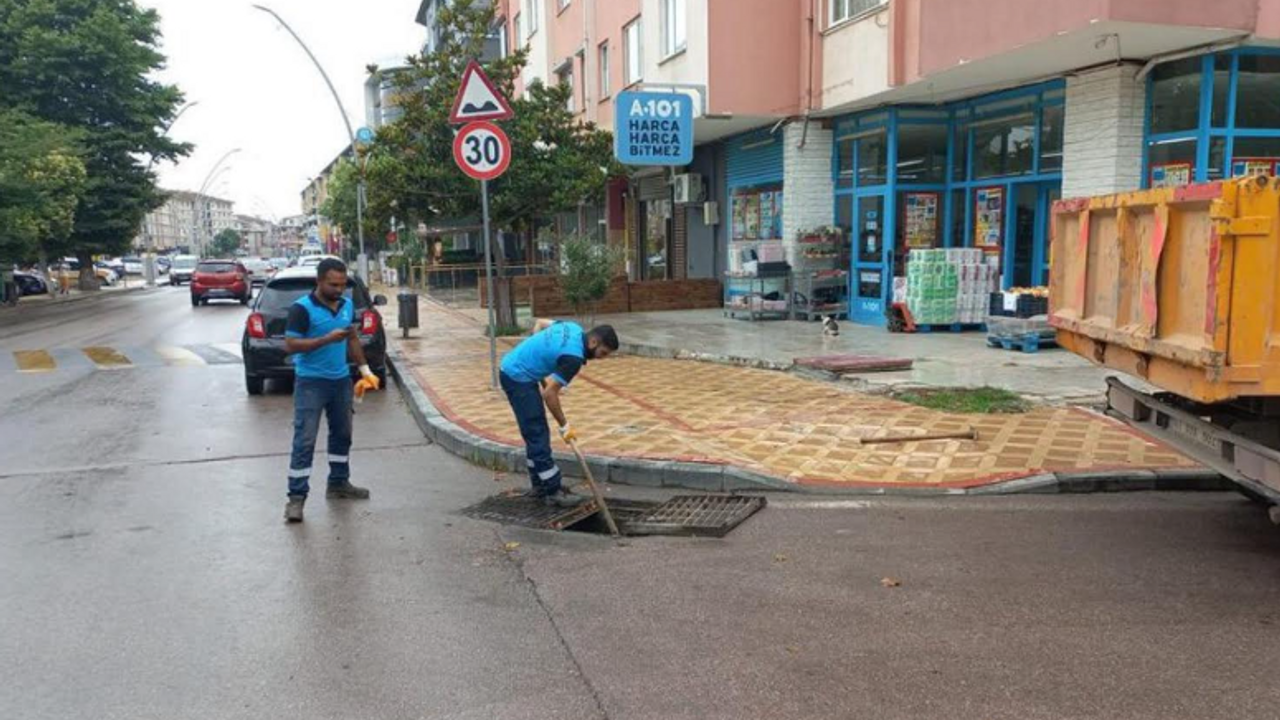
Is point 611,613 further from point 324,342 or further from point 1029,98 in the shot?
point 1029,98

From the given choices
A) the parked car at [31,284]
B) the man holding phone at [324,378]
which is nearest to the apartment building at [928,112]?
the man holding phone at [324,378]

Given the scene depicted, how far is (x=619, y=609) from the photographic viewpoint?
14.4 feet

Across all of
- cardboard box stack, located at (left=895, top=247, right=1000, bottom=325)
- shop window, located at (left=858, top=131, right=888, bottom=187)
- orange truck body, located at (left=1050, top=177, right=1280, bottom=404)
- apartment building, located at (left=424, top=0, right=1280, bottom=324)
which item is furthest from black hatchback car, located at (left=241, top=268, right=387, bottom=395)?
shop window, located at (left=858, top=131, right=888, bottom=187)

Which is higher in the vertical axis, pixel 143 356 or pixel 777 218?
pixel 777 218

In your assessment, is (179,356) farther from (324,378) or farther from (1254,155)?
(1254,155)

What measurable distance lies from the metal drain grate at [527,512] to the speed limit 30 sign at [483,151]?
416 cm

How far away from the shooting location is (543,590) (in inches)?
183

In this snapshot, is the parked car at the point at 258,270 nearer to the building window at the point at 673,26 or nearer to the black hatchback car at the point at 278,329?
the building window at the point at 673,26

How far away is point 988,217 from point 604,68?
1246 centimetres

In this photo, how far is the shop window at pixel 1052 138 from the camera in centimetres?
1246

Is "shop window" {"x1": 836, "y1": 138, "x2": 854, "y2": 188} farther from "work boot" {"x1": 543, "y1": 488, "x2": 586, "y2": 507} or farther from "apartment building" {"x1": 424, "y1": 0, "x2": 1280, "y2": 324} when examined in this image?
"work boot" {"x1": 543, "y1": 488, "x2": 586, "y2": 507}

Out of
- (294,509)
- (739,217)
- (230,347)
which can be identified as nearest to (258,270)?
(230,347)

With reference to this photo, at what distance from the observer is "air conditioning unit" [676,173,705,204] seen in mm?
20386

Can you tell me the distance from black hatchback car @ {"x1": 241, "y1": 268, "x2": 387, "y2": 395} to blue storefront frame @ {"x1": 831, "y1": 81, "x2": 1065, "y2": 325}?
808 cm
